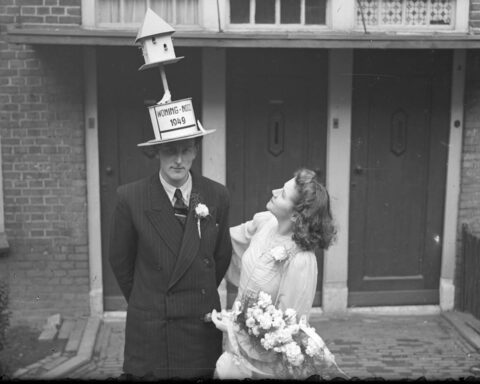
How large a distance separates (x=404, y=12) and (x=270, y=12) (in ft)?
4.47

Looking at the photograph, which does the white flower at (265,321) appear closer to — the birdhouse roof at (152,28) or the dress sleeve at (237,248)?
the dress sleeve at (237,248)

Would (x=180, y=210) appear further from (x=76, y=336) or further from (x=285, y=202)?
(x=76, y=336)

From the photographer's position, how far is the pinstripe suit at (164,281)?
128 inches

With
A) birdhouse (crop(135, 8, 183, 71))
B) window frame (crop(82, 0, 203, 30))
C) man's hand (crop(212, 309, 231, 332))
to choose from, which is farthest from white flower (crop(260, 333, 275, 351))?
window frame (crop(82, 0, 203, 30))

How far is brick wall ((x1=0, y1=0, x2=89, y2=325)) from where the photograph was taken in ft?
19.0

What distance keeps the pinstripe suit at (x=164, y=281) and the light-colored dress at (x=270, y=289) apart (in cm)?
28

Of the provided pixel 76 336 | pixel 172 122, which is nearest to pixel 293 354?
pixel 172 122

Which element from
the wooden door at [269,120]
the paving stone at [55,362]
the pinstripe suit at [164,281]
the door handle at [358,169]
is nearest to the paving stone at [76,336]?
the paving stone at [55,362]

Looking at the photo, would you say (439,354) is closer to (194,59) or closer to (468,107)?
(468,107)

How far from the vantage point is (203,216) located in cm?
328

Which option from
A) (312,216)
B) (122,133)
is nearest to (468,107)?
(122,133)

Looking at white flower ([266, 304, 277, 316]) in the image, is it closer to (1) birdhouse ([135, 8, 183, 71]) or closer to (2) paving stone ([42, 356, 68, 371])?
(1) birdhouse ([135, 8, 183, 71])

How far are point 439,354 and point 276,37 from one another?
10.9 feet

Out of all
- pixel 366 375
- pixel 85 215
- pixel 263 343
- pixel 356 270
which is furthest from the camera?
pixel 356 270
